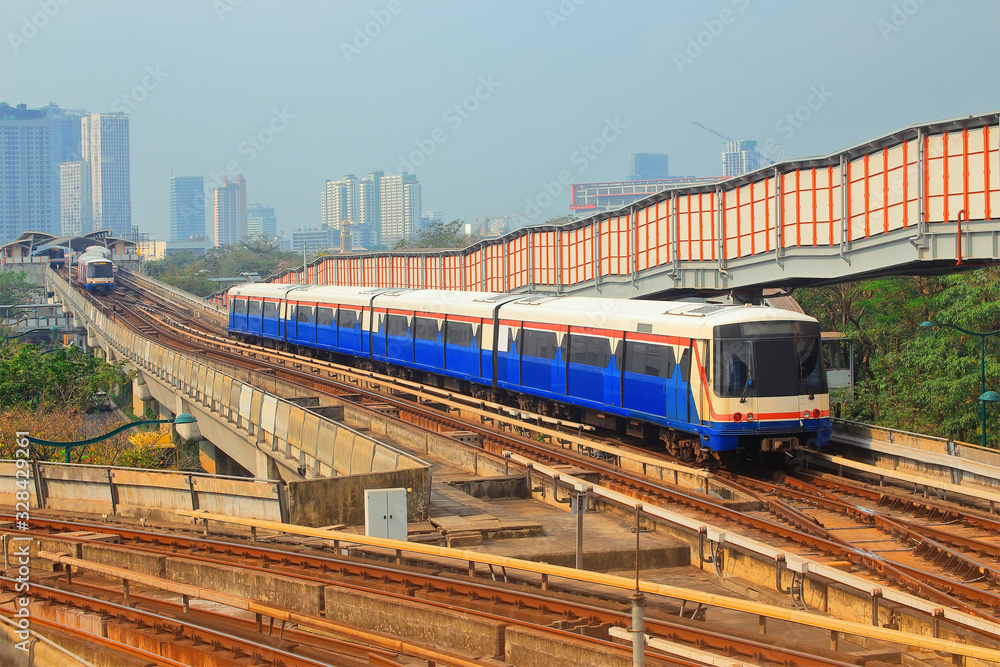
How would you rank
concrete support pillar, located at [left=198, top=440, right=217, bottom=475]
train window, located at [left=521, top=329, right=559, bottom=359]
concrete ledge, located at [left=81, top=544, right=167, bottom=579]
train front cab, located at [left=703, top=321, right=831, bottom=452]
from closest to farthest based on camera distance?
concrete ledge, located at [left=81, top=544, right=167, bottom=579]
train front cab, located at [left=703, top=321, right=831, bottom=452]
train window, located at [left=521, top=329, right=559, bottom=359]
concrete support pillar, located at [left=198, top=440, right=217, bottom=475]

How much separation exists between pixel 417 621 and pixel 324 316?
102ft

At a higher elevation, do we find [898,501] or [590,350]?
[590,350]

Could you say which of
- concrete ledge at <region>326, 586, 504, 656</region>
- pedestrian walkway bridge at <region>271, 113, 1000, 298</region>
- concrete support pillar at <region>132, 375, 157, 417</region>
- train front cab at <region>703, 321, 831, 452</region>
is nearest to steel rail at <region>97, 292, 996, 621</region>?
train front cab at <region>703, 321, 831, 452</region>

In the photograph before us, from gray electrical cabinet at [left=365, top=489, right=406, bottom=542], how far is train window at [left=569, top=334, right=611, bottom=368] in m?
8.42

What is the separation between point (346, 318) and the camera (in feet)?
126

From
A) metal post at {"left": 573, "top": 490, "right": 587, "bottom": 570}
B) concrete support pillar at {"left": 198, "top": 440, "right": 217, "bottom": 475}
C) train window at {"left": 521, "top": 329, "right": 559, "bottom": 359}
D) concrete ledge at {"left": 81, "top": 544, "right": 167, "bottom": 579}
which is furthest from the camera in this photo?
concrete support pillar at {"left": 198, "top": 440, "right": 217, "bottom": 475}

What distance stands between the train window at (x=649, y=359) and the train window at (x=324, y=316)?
71.6ft

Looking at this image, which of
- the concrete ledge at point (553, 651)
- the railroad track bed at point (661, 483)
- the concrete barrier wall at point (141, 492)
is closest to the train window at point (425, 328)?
the railroad track bed at point (661, 483)

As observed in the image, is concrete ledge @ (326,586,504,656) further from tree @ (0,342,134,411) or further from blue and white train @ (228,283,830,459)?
tree @ (0,342,134,411)

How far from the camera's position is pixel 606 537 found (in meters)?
14.4

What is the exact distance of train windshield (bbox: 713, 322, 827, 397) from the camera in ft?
57.7

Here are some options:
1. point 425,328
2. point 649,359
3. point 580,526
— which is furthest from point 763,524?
point 425,328

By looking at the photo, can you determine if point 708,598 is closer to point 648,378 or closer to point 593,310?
point 648,378

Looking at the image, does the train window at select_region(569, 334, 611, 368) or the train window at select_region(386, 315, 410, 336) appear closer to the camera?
the train window at select_region(569, 334, 611, 368)
